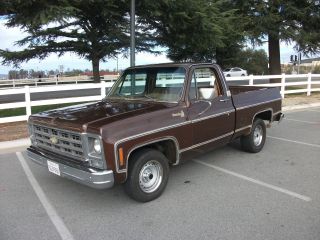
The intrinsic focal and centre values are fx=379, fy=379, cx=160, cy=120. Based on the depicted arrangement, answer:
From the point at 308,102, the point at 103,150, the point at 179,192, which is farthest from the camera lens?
the point at 308,102

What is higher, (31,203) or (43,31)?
(43,31)

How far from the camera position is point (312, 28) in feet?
72.0

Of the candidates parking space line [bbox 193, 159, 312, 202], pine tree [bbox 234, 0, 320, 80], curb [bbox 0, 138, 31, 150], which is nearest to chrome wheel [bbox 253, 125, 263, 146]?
parking space line [bbox 193, 159, 312, 202]

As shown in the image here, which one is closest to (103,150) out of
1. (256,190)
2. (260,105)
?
→ (256,190)

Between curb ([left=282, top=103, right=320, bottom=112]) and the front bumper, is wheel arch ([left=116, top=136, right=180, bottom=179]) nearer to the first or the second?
the front bumper

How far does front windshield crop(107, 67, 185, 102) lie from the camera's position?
584 cm

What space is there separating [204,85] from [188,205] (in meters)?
2.20

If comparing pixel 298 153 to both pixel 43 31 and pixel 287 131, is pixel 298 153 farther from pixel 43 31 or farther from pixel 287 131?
pixel 43 31

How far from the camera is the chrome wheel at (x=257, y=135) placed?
302 inches

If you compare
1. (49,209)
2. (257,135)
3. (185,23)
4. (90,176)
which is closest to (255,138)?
(257,135)

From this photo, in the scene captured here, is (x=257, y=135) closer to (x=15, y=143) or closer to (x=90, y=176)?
(x=90, y=176)

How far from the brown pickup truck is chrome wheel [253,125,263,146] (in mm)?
515

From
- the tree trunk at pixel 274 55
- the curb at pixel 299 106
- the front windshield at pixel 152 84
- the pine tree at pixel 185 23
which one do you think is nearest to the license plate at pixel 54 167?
the front windshield at pixel 152 84

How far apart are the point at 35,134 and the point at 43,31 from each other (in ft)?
46.5
